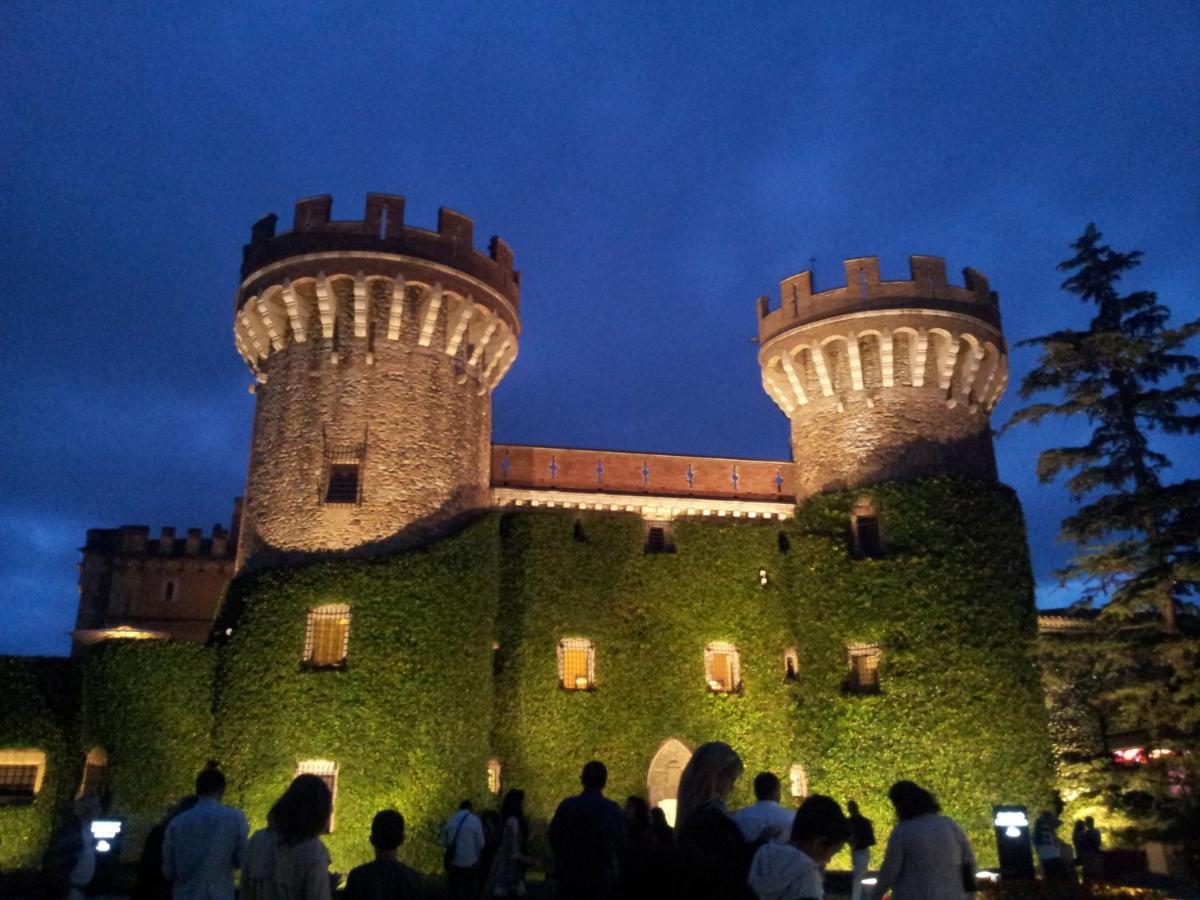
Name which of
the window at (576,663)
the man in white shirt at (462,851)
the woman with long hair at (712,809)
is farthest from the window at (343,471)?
the woman with long hair at (712,809)

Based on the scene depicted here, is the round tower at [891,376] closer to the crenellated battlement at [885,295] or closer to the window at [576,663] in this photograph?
the crenellated battlement at [885,295]

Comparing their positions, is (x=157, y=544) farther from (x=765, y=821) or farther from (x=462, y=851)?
(x=765, y=821)

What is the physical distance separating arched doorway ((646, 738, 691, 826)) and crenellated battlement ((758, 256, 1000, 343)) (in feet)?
40.0

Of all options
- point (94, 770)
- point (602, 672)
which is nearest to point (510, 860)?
point (602, 672)

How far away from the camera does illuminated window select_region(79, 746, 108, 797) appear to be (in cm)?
2110

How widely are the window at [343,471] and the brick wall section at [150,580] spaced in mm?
12927

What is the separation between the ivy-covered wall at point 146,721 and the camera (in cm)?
2020

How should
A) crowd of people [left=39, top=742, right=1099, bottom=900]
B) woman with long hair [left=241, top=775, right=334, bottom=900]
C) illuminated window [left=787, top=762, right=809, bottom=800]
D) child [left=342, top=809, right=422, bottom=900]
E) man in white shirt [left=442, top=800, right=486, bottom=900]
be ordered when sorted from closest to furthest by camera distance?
crowd of people [left=39, top=742, right=1099, bottom=900] < child [left=342, top=809, right=422, bottom=900] < woman with long hair [left=241, top=775, right=334, bottom=900] < man in white shirt [left=442, top=800, right=486, bottom=900] < illuminated window [left=787, top=762, right=809, bottom=800]

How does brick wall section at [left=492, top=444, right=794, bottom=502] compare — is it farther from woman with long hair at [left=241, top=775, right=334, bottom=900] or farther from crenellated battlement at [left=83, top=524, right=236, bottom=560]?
woman with long hair at [left=241, top=775, right=334, bottom=900]

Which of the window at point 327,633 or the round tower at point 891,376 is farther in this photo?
the round tower at point 891,376

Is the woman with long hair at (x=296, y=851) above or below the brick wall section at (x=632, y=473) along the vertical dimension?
below

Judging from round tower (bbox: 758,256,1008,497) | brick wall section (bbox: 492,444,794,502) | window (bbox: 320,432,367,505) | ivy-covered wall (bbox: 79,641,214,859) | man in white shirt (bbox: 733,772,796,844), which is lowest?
man in white shirt (bbox: 733,772,796,844)

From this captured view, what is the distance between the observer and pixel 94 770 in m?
21.6

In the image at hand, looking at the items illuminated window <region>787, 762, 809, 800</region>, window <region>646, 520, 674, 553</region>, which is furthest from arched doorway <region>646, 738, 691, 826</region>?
window <region>646, 520, 674, 553</region>
